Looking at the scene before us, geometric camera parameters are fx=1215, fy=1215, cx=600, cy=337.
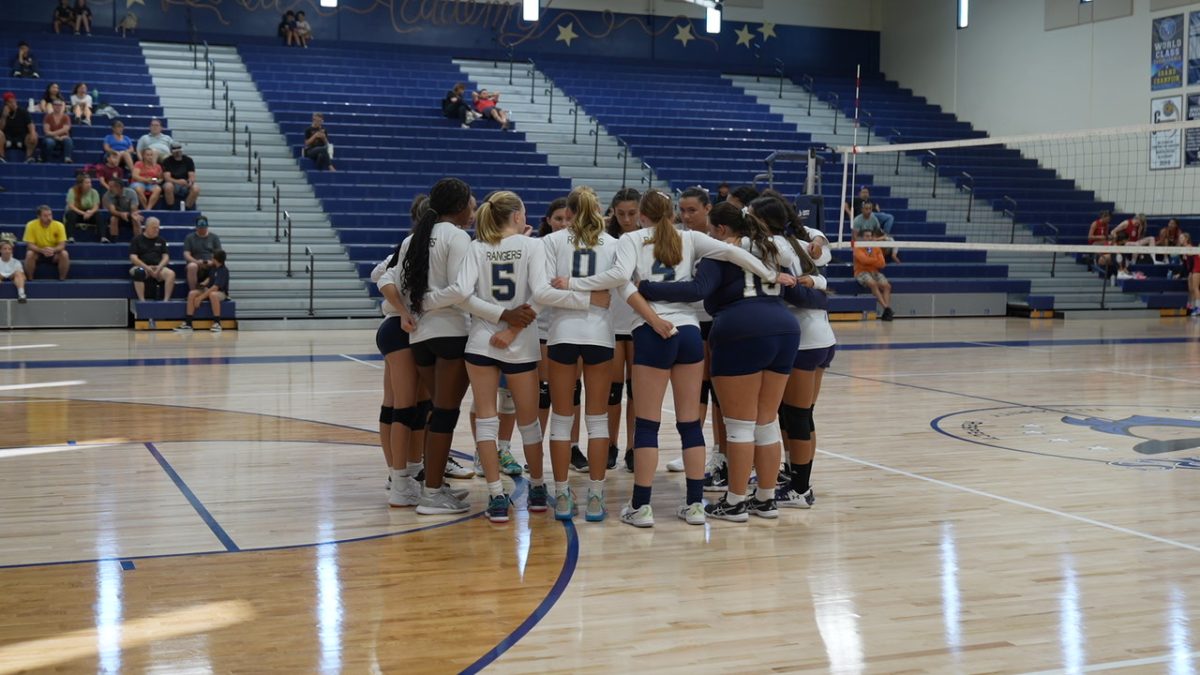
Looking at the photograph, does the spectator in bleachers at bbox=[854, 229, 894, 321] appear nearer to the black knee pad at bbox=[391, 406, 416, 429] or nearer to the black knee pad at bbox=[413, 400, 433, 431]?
the black knee pad at bbox=[413, 400, 433, 431]

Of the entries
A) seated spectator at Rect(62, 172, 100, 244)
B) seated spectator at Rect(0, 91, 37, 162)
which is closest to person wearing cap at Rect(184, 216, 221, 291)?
seated spectator at Rect(62, 172, 100, 244)

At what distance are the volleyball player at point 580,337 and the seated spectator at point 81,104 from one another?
16.4 m

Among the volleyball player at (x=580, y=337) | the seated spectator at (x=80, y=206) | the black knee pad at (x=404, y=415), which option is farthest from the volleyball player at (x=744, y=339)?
the seated spectator at (x=80, y=206)

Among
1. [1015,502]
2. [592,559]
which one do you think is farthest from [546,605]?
[1015,502]

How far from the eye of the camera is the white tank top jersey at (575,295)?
5379 mm

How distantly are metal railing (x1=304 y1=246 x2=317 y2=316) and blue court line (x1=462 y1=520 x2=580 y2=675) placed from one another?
12.1m

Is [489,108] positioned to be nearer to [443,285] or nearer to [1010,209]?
[1010,209]

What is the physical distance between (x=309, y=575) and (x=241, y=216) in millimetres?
15226

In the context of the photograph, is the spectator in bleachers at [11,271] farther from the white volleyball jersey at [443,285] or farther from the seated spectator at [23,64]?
the white volleyball jersey at [443,285]

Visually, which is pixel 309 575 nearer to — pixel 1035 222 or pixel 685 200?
pixel 685 200

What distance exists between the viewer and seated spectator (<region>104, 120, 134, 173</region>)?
60.0ft

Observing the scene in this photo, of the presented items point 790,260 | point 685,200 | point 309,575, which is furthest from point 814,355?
point 309,575

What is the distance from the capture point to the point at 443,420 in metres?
5.71

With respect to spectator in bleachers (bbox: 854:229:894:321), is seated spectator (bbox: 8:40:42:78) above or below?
A: above
